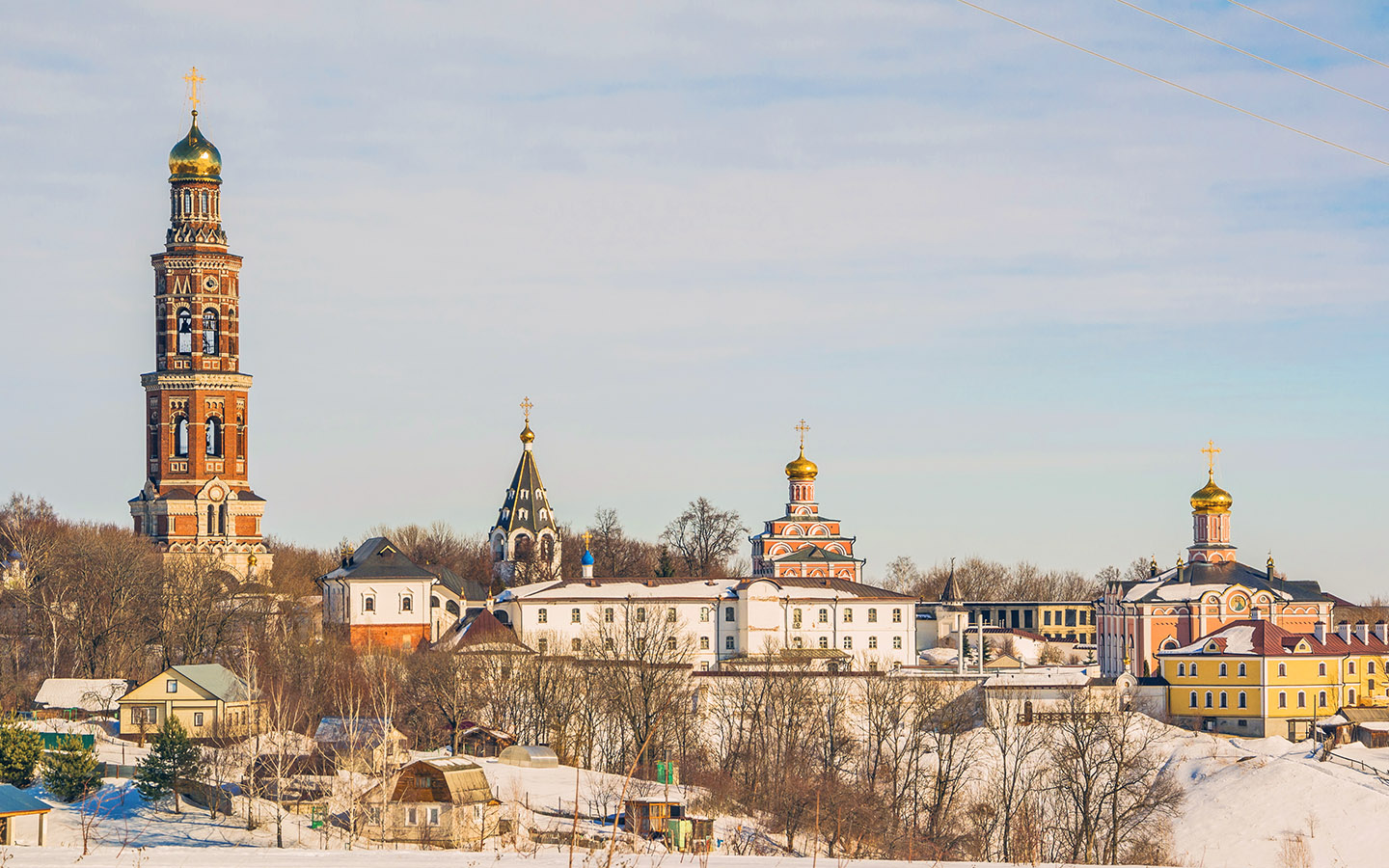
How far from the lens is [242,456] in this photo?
256ft

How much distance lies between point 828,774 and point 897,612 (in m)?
23.4

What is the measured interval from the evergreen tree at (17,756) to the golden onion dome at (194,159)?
139ft

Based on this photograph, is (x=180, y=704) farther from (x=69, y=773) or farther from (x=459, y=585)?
(x=459, y=585)

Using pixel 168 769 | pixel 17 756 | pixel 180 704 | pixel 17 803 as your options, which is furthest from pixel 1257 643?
pixel 17 803

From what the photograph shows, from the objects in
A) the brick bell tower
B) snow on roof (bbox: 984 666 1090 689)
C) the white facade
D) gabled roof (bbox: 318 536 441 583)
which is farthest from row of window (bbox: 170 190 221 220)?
snow on roof (bbox: 984 666 1090 689)

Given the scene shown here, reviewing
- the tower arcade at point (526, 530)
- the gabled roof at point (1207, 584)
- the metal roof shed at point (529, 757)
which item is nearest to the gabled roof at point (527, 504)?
the tower arcade at point (526, 530)

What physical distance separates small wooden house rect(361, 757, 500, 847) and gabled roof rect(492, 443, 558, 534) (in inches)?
1893

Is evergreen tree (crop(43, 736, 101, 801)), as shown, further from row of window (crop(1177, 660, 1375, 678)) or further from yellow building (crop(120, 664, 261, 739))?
row of window (crop(1177, 660, 1375, 678))

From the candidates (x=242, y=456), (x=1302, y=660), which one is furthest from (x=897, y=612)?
(x=242, y=456)

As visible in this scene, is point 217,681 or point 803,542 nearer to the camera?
point 217,681

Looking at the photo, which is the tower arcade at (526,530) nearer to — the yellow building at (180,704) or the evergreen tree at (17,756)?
the yellow building at (180,704)

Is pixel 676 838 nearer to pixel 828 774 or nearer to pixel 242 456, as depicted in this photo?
pixel 828 774

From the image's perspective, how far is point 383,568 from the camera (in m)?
73.4

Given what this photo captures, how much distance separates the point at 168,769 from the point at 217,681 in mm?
13539
